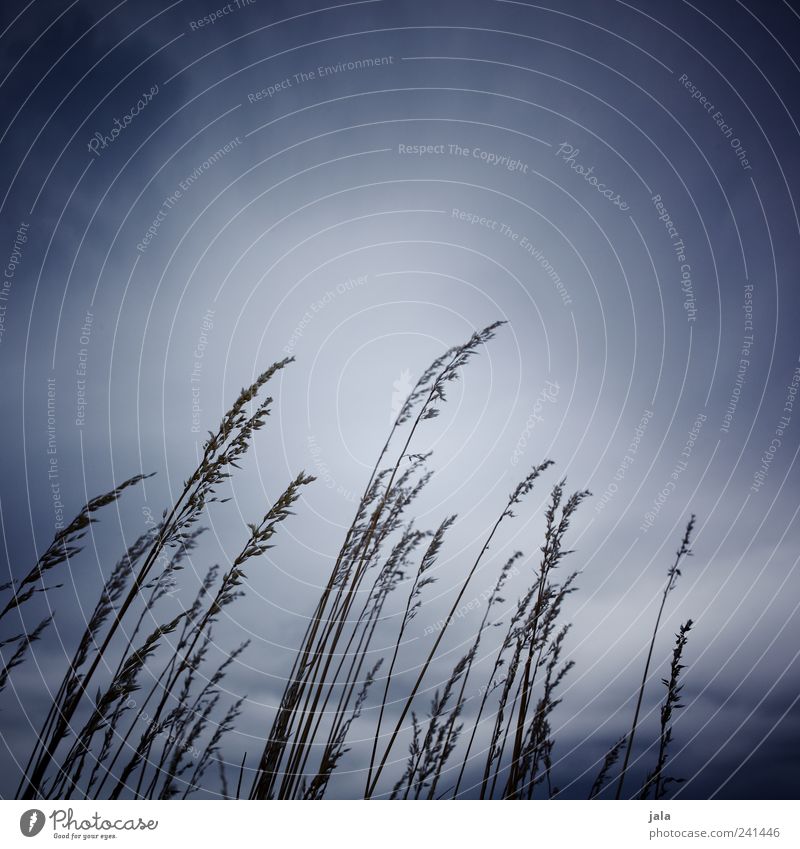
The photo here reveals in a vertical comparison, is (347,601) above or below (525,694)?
above

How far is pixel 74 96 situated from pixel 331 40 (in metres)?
1.75

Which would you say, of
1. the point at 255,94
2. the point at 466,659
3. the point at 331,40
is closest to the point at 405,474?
the point at 466,659

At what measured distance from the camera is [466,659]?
2492 millimetres

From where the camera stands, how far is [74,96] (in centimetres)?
264

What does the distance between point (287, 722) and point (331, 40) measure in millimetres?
4269

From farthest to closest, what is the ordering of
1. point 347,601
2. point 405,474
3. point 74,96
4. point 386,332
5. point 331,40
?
point 386,332 < point 331,40 < point 74,96 < point 405,474 < point 347,601

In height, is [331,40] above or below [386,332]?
above

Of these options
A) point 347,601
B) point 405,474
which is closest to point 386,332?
point 405,474
